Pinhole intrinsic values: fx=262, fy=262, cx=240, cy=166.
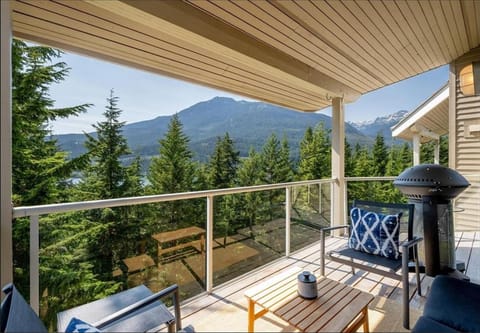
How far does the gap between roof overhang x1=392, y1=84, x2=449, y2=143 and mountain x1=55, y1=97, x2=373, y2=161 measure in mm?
7181

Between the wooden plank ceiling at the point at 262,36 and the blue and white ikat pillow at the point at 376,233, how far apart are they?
2176 mm

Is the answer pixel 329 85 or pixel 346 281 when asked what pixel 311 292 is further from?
pixel 329 85

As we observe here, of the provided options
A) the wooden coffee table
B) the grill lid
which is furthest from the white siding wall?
the wooden coffee table

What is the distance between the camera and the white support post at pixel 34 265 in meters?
2.01

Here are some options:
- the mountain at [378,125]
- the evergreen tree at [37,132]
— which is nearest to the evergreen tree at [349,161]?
the mountain at [378,125]

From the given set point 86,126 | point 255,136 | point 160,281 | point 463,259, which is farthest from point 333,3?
point 255,136

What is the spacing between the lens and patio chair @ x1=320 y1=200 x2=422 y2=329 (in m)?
2.76

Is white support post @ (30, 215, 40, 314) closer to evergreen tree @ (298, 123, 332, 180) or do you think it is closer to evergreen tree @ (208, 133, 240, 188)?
evergreen tree @ (208, 133, 240, 188)

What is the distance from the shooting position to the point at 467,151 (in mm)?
5207

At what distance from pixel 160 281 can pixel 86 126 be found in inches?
474

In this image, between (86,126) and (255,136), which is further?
(255,136)

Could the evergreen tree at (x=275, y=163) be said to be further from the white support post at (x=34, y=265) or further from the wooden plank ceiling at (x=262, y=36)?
the white support post at (x=34, y=265)

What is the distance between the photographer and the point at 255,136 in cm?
2092

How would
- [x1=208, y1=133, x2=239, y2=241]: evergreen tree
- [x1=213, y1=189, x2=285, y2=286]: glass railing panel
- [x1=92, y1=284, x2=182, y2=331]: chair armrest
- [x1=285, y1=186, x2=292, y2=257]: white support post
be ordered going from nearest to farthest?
1. [x1=92, y1=284, x2=182, y2=331]: chair armrest
2. [x1=213, y1=189, x2=285, y2=286]: glass railing panel
3. [x1=285, y1=186, x2=292, y2=257]: white support post
4. [x1=208, y1=133, x2=239, y2=241]: evergreen tree
